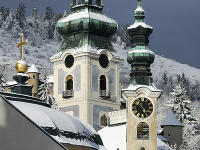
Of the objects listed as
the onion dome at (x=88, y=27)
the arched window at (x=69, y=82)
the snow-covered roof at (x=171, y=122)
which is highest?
the onion dome at (x=88, y=27)

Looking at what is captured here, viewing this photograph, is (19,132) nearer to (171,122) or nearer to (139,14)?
(139,14)

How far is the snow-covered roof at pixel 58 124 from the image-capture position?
3875 cm

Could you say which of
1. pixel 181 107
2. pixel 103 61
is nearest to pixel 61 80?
pixel 103 61

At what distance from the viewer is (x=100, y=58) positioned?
77.6 meters

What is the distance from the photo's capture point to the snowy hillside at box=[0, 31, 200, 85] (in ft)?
555

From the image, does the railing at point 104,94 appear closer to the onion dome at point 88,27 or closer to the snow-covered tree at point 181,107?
the onion dome at point 88,27

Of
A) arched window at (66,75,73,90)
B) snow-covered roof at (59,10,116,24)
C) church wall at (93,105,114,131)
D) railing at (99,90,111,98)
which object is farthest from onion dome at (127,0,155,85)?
arched window at (66,75,73,90)

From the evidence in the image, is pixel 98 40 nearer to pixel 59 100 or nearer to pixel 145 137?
pixel 59 100

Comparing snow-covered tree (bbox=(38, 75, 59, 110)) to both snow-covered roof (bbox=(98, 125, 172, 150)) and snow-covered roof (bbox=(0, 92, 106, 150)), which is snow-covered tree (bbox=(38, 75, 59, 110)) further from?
snow-covered roof (bbox=(0, 92, 106, 150))

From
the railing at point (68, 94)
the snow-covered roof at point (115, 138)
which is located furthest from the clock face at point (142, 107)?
the railing at point (68, 94)

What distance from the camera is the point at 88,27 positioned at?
255ft

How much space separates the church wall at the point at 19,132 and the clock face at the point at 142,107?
1687 inches

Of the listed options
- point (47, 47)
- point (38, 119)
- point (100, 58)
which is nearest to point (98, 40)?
point (100, 58)

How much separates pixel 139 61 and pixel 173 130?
18.7m
